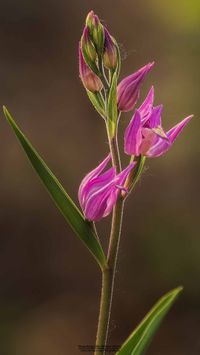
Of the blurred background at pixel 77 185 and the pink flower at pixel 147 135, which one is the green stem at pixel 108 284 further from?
the blurred background at pixel 77 185

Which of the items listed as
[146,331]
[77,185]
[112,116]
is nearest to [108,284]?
[146,331]

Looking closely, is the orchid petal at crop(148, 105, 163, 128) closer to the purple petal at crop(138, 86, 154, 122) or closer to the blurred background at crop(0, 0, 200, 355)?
the purple petal at crop(138, 86, 154, 122)

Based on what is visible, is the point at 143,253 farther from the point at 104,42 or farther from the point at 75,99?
the point at 104,42

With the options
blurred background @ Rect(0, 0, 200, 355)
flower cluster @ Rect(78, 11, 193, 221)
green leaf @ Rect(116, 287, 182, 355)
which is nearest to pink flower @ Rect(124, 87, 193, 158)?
flower cluster @ Rect(78, 11, 193, 221)

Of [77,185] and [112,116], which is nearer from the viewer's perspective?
[112,116]

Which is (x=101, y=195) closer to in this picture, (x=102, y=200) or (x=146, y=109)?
(x=102, y=200)

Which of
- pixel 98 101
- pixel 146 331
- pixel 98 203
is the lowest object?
pixel 146 331

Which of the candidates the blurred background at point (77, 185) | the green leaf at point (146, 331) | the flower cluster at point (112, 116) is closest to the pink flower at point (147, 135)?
the flower cluster at point (112, 116)
